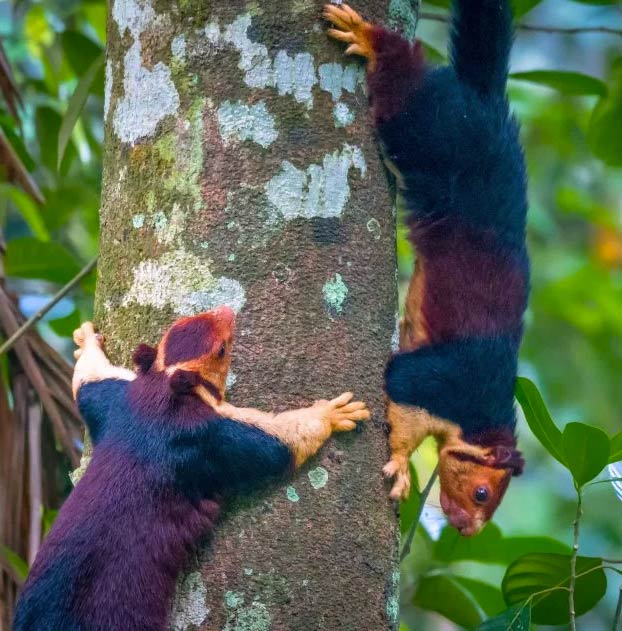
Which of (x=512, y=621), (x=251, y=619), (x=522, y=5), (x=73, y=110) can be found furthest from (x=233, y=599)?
(x=522, y=5)

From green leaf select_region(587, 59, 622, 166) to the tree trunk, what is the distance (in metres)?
1.38

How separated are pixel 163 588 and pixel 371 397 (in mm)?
550

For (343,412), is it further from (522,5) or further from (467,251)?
(522,5)

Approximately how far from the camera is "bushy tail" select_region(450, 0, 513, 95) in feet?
8.51

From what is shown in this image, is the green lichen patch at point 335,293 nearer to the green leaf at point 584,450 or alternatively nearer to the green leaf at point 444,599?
the green leaf at point 584,450

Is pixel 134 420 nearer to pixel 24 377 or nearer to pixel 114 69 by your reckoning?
pixel 114 69

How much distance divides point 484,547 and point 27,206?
1.88 meters

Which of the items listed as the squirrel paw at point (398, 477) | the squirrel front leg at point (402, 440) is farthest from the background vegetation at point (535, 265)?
the squirrel paw at point (398, 477)

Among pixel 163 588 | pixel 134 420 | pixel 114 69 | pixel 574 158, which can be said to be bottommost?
pixel 574 158

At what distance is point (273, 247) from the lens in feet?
6.23

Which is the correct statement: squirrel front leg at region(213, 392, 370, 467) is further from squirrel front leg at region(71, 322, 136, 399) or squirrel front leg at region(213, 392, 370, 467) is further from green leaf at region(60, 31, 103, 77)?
green leaf at region(60, 31, 103, 77)

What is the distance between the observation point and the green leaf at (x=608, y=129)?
3168 millimetres

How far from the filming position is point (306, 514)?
5.88 feet

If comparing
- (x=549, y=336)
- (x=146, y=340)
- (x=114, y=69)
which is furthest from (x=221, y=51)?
(x=549, y=336)
